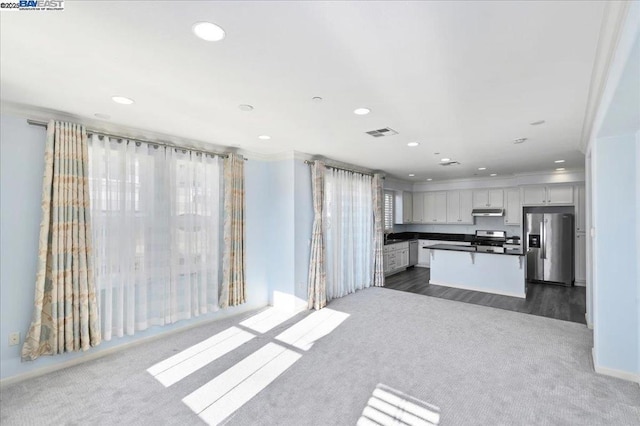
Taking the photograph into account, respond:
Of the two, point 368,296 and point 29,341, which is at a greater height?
point 29,341

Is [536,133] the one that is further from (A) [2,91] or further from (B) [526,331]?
(A) [2,91]

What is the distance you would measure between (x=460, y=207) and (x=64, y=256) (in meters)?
8.27

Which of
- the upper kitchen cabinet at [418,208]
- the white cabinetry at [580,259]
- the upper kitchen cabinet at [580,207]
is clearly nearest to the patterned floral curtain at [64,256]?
the upper kitchen cabinet at [418,208]

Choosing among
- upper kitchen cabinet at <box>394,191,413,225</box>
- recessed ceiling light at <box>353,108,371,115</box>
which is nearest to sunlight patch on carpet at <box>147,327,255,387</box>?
recessed ceiling light at <box>353,108,371,115</box>

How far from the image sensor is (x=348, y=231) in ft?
18.2

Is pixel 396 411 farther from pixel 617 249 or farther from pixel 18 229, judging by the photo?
pixel 18 229

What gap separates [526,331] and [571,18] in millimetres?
3676

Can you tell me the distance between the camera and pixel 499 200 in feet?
23.8

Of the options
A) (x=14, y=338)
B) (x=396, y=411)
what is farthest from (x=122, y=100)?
(x=396, y=411)

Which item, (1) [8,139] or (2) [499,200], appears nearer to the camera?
(1) [8,139]

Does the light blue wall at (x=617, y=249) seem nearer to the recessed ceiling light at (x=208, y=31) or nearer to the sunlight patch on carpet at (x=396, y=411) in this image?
the sunlight patch on carpet at (x=396, y=411)

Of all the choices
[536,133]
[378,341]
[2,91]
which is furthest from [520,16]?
[2,91]

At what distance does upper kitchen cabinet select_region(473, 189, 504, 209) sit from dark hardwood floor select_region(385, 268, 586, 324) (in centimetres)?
213

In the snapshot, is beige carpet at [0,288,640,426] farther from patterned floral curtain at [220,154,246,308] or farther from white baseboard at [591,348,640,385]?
patterned floral curtain at [220,154,246,308]
